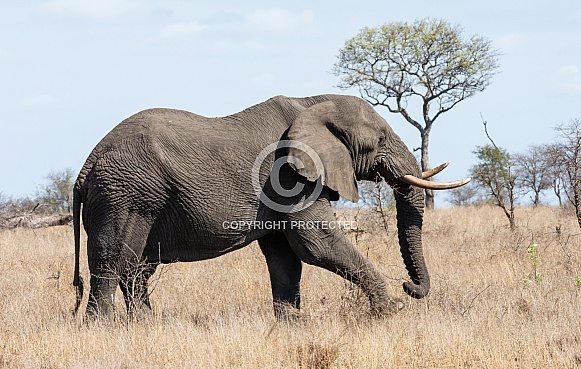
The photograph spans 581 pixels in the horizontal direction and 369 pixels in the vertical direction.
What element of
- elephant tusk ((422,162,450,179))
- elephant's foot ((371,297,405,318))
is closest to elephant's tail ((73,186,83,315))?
elephant's foot ((371,297,405,318))

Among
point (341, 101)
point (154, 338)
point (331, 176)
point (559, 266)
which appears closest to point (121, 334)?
point (154, 338)

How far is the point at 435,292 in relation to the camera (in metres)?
8.27

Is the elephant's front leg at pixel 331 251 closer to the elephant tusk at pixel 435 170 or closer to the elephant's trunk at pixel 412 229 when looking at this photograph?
the elephant's trunk at pixel 412 229

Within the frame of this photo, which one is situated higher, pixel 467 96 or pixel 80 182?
pixel 467 96

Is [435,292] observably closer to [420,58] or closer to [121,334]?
[121,334]

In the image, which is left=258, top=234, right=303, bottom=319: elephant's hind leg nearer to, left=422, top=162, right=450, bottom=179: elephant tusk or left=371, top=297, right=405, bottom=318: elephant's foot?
left=371, top=297, right=405, bottom=318: elephant's foot

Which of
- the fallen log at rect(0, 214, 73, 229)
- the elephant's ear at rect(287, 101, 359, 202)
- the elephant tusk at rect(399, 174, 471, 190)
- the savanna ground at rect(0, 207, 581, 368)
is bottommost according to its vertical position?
the savanna ground at rect(0, 207, 581, 368)

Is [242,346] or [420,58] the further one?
[420,58]

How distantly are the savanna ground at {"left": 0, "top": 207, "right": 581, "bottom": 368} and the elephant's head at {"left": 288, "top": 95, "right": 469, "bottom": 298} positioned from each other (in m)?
0.71

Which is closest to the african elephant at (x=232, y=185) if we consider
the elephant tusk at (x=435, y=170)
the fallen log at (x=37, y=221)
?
the elephant tusk at (x=435, y=170)

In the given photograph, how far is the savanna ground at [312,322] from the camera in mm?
5930

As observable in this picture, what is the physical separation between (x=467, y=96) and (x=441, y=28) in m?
2.76

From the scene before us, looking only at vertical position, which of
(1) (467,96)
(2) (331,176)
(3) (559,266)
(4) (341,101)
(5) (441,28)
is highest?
(5) (441,28)

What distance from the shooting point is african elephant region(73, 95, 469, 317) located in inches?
Result: 276
